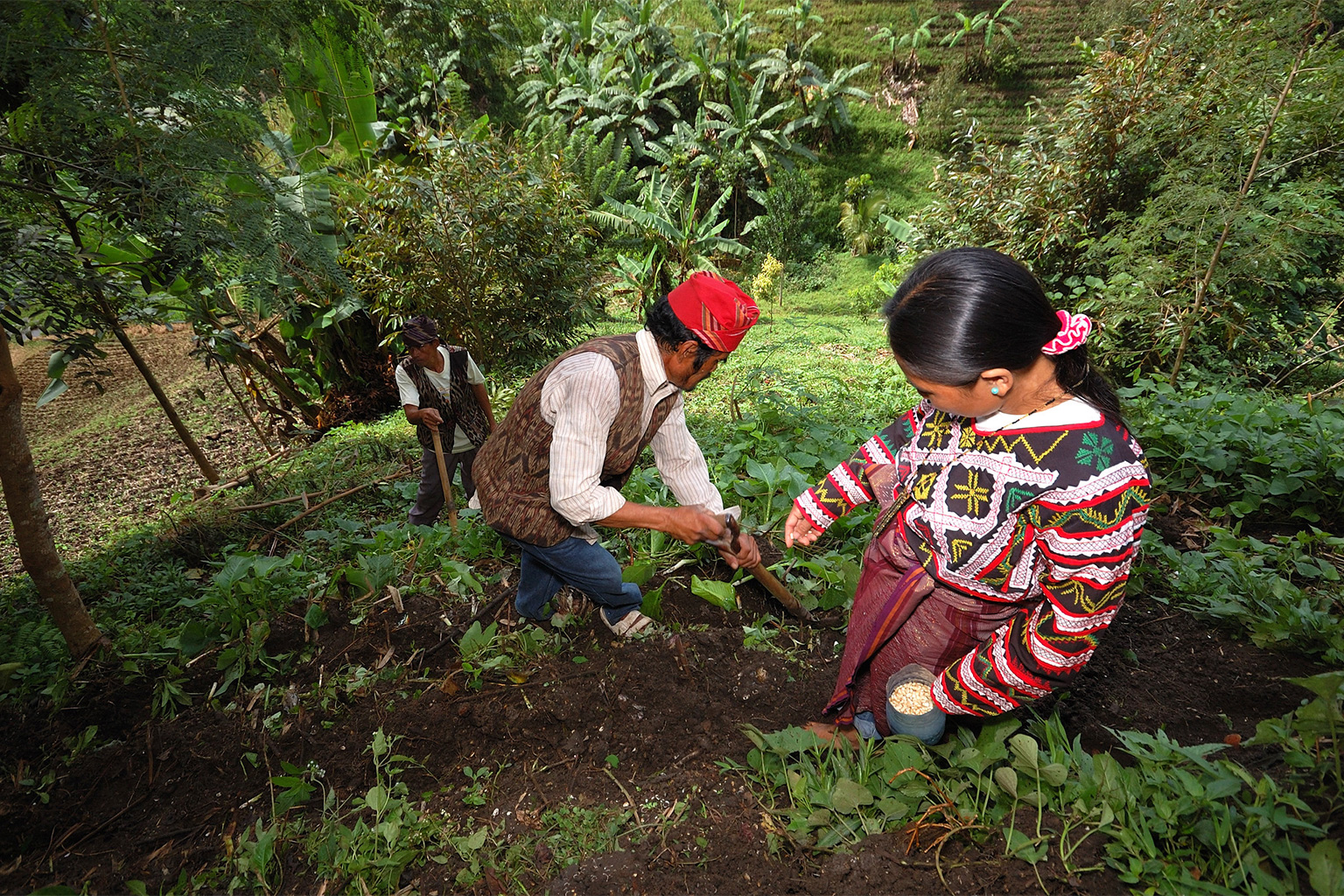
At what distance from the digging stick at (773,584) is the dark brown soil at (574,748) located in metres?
0.08

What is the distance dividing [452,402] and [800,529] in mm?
2855

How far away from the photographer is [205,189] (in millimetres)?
2066

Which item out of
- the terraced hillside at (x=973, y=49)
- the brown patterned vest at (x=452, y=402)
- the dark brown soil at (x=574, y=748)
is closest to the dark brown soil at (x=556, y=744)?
the dark brown soil at (x=574, y=748)

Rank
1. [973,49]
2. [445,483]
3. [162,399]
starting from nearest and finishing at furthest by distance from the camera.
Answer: [445,483] < [162,399] < [973,49]

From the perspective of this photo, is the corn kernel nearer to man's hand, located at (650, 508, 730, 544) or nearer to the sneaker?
man's hand, located at (650, 508, 730, 544)

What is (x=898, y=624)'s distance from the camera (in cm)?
173

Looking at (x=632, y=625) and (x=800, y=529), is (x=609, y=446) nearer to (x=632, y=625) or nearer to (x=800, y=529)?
(x=800, y=529)

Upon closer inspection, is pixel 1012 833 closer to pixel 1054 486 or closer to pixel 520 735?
pixel 1054 486

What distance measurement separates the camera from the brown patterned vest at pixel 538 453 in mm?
2029

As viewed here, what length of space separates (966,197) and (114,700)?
8090 millimetres

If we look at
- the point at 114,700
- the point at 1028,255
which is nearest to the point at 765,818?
the point at 114,700

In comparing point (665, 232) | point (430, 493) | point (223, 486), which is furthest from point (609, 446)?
point (665, 232)

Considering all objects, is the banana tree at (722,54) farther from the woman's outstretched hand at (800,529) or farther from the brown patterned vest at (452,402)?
the woman's outstretched hand at (800,529)

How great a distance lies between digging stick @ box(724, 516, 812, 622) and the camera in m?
2.28
